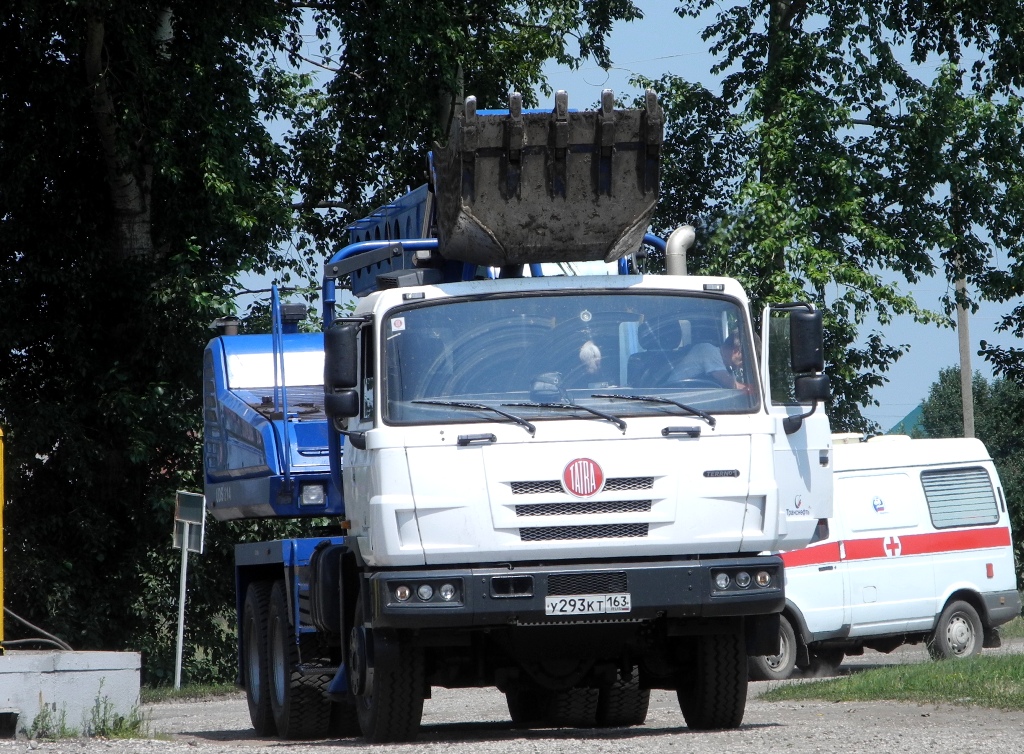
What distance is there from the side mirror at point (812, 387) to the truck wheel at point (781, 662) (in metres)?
9.23

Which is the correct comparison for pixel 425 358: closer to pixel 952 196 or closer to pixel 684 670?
pixel 684 670

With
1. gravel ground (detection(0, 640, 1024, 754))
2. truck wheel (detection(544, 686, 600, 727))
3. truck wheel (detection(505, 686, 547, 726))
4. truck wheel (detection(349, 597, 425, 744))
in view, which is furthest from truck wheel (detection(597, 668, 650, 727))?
truck wheel (detection(349, 597, 425, 744))

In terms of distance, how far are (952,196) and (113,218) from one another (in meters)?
14.4

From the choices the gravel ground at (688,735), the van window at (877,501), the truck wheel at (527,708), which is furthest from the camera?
the van window at (877,501)

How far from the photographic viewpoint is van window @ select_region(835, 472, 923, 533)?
1866 cm

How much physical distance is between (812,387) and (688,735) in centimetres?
206

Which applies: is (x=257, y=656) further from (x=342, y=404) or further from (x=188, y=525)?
(x=188, y=525)

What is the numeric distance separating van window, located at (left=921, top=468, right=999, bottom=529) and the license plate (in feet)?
36.0

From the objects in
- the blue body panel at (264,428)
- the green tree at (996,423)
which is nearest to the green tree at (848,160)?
the green tree at (996,423)

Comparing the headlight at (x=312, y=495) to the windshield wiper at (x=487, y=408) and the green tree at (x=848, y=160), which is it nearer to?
the windshield wiper at (x=487, y=408)

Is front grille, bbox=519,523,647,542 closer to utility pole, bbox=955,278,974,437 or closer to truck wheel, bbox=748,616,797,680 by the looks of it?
truck wheel, bbox=748,616,797,680

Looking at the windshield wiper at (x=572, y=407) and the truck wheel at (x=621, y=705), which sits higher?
the windshield wiper at (x=572, y=407)

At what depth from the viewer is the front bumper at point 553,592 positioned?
8797 millimetres

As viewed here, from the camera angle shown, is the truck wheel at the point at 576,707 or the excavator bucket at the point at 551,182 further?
the truck wheel at the point at 576,707
